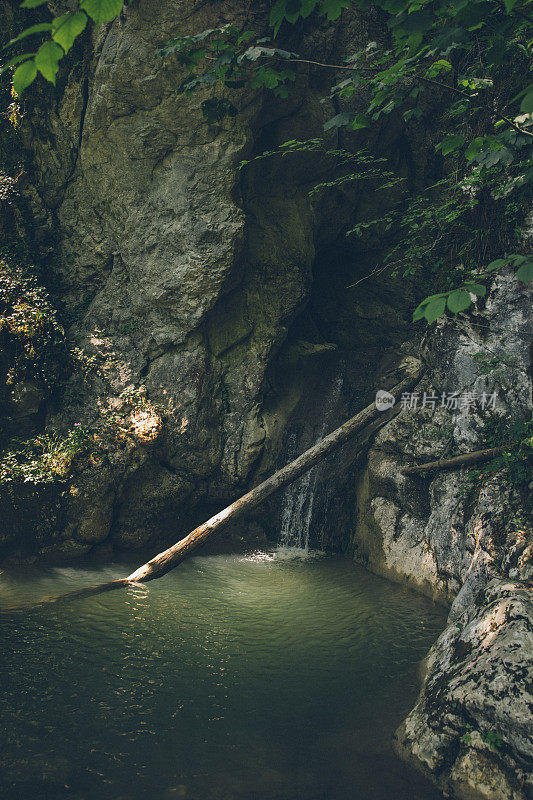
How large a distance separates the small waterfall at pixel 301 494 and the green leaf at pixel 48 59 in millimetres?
8178

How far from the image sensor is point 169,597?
6398mm

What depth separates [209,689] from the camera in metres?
4.38

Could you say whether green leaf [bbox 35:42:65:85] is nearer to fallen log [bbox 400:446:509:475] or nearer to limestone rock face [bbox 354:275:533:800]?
limestone rock face [bbox 354:275:533:800]

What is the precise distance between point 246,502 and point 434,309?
5717 millimetres

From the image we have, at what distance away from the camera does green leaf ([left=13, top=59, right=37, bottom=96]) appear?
1779 mm

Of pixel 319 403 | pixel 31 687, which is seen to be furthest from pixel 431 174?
pixel 31 687

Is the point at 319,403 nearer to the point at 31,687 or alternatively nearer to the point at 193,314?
the point at 193,314

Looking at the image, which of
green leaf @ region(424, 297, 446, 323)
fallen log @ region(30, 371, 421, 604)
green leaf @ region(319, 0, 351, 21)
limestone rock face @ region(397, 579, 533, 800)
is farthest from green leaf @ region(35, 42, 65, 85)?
fallen log @ region(30, 371, 421, 604)

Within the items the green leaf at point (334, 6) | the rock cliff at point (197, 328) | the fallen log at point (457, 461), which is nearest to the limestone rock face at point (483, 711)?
the rock cliff at point (197, 328)

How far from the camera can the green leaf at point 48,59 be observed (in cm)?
172

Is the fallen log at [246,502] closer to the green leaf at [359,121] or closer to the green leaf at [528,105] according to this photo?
the green leaf at [359,121]

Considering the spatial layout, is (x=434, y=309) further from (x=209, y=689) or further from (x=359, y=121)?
(x=209, y=689)

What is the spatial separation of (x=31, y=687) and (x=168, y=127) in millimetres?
8275

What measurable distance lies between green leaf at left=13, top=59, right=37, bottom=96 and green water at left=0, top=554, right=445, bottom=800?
4128 mm
